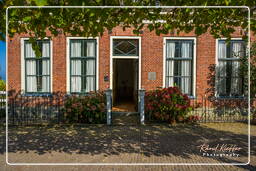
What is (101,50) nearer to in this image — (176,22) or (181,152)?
(176,22)

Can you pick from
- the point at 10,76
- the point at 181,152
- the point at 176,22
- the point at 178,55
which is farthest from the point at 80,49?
the point at 181,152

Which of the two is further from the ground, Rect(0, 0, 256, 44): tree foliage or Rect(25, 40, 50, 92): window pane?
Rect(0, 0, 256, 44): tree foliage

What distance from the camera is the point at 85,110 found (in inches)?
299

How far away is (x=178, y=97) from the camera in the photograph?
7457 mm

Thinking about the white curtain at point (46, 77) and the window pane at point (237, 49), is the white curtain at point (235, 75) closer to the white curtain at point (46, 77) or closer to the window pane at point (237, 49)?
the window pane at point (237, 49)

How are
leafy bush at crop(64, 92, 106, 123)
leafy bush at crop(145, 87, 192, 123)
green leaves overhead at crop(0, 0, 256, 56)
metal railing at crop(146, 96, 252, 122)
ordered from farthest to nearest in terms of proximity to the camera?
1. metal railing at crop(146, 96, 252, 122)
2. leafy bush at crop(64, 92, 106, 123)
3. leafy bush at crop(145, 87, 192, 123)
4. green leaves overhead at crop(0, 0, 256, 56)

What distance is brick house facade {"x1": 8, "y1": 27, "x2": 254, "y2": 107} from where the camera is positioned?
28.6 ft

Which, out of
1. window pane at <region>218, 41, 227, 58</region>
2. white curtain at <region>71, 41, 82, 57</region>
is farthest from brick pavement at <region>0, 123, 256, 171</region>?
white curtain at <region>71, 41, 82, 57</region>

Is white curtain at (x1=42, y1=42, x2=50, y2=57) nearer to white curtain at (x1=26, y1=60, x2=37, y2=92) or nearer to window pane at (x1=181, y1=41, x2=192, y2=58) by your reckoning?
white curtain at (x1=26, y1=60, x2=37, y2=92)

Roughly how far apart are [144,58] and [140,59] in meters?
0.19

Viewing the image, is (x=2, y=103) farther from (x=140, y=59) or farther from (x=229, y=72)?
(x=229, y=72)

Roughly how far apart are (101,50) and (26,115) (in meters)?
4.52

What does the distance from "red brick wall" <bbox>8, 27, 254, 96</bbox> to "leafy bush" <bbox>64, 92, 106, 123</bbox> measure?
1345 mm

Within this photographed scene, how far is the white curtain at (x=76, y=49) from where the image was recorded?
29.2ft
